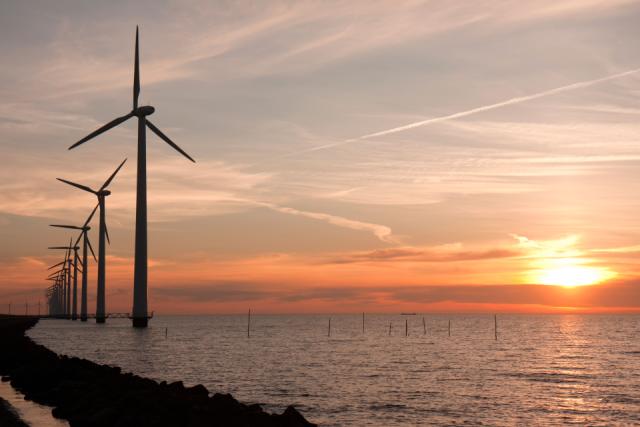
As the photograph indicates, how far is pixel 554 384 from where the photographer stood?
74.6 m

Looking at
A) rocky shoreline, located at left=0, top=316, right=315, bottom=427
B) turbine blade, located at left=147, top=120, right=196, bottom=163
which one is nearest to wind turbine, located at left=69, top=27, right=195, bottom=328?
turbine blade, located at left=147, top=120, right=196, bottom=163

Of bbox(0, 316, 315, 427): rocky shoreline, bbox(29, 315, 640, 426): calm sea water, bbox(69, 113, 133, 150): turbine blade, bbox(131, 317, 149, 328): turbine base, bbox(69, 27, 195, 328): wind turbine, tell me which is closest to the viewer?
bbox(0, 316, 315, 427): rocky shoreline

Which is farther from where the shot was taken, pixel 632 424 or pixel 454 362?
pixel 454 362

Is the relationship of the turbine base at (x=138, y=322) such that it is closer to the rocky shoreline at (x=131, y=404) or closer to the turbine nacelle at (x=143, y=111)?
the turbine nacelle at (x=143, y=111)

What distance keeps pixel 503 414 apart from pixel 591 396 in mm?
16885

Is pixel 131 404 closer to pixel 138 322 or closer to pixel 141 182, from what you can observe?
pixel 141 182

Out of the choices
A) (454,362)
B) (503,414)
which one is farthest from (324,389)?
(454,362)

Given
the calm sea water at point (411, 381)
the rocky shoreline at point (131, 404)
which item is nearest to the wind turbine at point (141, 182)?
the calm sea water at point (411, 381)

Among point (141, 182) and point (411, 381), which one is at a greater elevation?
point (141, 182)

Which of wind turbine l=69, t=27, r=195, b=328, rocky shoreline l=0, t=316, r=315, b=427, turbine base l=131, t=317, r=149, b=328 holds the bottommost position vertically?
rocky shoreline l=0, t=316, r=315, b=427

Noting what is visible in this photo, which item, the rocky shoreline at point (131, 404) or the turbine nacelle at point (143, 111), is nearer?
the rocky shoreline at point (131, 404)

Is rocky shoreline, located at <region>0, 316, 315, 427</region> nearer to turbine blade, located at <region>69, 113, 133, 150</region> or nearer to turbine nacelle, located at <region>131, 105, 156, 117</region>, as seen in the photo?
turbine blade, located at <region>69, 113, 133, 150</region>

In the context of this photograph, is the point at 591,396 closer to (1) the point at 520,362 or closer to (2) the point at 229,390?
(2) the point at 229,390

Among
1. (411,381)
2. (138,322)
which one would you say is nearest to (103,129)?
(138,322)
